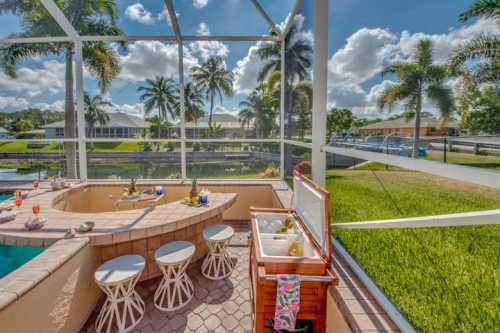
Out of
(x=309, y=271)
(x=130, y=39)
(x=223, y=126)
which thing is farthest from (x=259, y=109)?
(x=309, y=271)

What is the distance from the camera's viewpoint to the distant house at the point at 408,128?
115cm

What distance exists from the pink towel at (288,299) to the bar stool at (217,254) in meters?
1.25

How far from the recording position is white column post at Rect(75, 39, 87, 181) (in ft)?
13.6

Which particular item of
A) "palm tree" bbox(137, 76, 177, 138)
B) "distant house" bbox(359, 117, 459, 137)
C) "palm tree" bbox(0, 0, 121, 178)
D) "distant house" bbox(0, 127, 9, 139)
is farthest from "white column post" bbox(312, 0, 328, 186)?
"palm tree" bbox(137, 76, 177, 138)

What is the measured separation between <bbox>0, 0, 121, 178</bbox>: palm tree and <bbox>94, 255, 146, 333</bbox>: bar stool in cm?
418

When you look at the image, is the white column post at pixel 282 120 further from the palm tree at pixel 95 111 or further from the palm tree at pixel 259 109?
the palm tree at pixel 95 111

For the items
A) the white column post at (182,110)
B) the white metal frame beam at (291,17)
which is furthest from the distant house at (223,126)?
the white metal frame beam at (291,17)

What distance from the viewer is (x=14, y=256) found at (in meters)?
2.04

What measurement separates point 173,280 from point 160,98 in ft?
48.3

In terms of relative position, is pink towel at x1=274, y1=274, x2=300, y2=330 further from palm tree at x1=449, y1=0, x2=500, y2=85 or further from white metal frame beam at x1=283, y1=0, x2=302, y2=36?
white metal frame beam at x1=283, y1=0, x2=302, y2=36

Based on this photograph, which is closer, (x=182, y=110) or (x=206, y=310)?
(x=206, y=310)

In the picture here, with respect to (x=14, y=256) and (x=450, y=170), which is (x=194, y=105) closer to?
(x=14, y=256)

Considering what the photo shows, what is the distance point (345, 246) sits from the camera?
1948mm

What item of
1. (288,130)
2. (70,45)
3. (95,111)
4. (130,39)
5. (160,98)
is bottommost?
(288,130)
